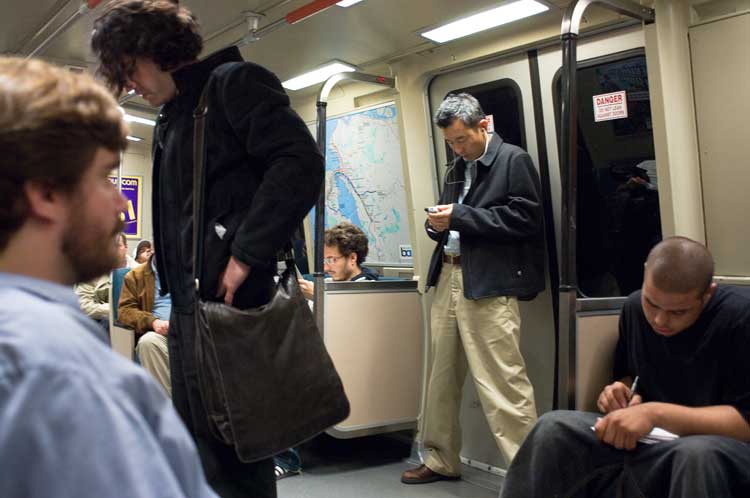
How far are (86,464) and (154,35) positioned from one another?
1.45 m

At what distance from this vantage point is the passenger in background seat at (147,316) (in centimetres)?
412

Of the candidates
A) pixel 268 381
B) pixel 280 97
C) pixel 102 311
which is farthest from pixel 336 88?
pixel 268 381

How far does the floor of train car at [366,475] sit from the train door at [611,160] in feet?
4.15

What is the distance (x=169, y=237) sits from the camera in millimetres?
1943

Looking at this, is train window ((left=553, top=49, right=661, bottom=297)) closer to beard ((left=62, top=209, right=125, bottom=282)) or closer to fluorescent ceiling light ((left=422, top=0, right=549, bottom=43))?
fluorescent ceiling light ((left=422, top=0, right=549, bottom=43))

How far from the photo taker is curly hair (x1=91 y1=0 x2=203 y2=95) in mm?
1791

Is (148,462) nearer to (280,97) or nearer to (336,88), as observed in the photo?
(280,97)

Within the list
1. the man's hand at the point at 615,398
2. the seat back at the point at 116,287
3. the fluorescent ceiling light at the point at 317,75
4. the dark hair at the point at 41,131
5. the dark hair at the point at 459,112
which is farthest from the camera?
the fluorescent ceiling light at the point at 317,75

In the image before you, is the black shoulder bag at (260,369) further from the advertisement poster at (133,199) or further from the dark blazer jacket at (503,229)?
the advertisement poster at (133,199)

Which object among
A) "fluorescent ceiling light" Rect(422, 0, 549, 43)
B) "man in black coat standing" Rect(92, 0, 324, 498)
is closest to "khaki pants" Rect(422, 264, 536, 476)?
"fluorescent ceiling light" Rect(422, 0, 549, 43)

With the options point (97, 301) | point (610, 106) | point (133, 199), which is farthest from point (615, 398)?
point (133, 199)

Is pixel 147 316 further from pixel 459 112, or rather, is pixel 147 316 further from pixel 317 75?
pixel 459 112

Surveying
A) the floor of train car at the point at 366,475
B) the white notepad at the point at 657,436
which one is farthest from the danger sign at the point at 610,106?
the floor of train car at the point at 366,475

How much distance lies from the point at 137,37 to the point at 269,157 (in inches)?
18.8
